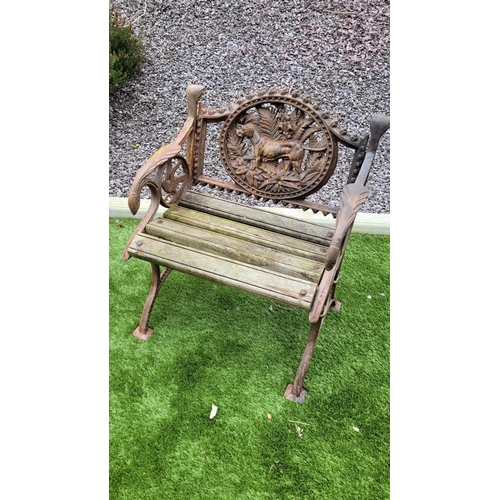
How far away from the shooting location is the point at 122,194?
3480 millimetres

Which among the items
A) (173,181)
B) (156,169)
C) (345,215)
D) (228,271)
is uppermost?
(345,215)

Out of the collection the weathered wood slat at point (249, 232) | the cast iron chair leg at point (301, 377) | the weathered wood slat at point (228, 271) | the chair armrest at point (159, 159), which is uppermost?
the chair armrest at point (159, 159)

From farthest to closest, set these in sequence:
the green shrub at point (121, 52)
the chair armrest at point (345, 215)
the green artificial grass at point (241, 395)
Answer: the green shrub at point (121, 52) → the green artificial grass at point (241, 395) → the chair armrest at point (345, 215)

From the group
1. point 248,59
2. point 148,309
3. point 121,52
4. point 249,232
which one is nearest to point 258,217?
point 249,232

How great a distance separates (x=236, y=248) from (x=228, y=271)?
18 centimetres

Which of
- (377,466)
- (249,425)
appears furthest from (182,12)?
(377,466)

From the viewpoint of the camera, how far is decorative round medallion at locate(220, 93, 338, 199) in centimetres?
223

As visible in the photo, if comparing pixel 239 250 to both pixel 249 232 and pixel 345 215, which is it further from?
pixel 345 215

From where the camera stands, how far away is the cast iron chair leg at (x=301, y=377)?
7.02 feet

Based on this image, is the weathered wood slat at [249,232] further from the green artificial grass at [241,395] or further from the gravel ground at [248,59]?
the gravel ground at [248,59]

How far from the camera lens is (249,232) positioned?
232cm

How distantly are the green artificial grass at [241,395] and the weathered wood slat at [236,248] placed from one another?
0.58m

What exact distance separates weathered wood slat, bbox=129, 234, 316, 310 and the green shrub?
2176 millimetres

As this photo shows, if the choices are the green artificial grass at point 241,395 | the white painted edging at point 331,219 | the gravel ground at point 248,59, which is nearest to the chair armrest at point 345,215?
the green artificial grass at point 241,395
